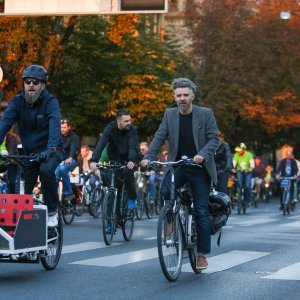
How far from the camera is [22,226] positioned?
9.45 metres

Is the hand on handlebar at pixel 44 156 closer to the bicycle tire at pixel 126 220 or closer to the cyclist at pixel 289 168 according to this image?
the bicycle tire at pixel 126 220

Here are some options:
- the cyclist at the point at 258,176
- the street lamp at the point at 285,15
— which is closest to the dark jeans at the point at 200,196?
the cyclist at the point at 258,176

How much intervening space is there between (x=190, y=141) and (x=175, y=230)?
35.4 inches

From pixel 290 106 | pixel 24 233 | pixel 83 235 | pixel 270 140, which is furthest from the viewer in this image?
pixel 270 140

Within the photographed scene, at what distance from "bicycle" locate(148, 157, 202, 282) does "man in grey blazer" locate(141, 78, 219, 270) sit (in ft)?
0.29

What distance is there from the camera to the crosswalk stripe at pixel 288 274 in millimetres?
10391

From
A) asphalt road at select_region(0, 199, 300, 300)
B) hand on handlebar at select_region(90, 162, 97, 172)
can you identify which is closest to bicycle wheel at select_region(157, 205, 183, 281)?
asphalt road at select_region(0, 199, 300, 300)

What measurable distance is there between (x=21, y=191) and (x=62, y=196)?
350 inches

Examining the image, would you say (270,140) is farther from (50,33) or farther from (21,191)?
(21,191)

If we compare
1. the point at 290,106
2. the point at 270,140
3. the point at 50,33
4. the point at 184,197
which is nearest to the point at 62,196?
the point at 184,197

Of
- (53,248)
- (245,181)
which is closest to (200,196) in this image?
(53,248)

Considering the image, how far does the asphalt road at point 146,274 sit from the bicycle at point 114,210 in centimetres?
19

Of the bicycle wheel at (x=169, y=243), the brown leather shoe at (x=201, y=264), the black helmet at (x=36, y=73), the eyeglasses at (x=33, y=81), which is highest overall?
the black helmet at (x=36, y=73)

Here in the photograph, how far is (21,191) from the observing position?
10.1m
